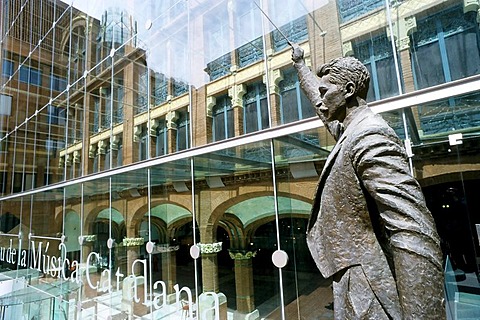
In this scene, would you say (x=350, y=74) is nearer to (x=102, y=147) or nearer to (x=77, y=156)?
(x=102, y=147)

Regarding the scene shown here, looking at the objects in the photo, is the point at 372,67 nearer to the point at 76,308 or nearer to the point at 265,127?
the point at 265,127

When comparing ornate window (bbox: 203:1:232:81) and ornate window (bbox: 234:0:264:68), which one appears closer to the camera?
ornate window (bbox: 234:0:264:68)

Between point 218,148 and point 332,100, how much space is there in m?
3.56

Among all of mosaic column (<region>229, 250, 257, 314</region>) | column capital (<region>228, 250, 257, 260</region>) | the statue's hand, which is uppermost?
the statue's hand

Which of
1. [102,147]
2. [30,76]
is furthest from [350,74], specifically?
[30,76]

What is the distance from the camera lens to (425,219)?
1.10m

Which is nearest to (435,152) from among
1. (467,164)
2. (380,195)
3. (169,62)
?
(467,164)

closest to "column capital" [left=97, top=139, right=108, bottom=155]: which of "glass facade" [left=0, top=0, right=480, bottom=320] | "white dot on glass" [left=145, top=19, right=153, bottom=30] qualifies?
"glass facade" [left=0, top=0, right=480, bottom=320]

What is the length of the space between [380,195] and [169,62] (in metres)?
6.01

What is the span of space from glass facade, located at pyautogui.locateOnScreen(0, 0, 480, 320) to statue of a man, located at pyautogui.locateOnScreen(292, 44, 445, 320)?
6.95 feet

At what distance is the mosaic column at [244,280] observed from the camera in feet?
16.8

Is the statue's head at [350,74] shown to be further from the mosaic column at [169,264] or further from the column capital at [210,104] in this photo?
the mosaic column at [169,264]

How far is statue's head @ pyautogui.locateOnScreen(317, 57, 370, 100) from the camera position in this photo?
1.44 m

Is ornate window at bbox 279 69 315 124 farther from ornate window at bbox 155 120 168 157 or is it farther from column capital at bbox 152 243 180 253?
column capital at bbox 152 243 180 253
